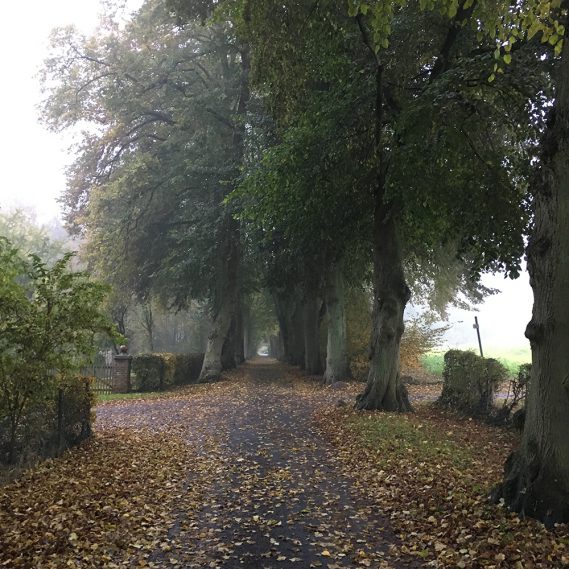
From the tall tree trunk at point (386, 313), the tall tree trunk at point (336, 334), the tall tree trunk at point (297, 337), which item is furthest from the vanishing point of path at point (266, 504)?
the tall tree trunk at point (297, 337)

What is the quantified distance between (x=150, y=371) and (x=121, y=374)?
3.73ft

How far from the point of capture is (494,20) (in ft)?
20.2

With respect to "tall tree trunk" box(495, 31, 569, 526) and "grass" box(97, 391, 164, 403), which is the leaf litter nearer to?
"tall tree trunk" box(495, 31, 569, 526)

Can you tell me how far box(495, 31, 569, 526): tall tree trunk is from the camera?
15.5 feet

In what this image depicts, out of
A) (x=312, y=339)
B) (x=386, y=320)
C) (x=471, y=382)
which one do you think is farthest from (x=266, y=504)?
(x=312, y=339)

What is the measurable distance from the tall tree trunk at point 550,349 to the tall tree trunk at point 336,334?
14.1 m

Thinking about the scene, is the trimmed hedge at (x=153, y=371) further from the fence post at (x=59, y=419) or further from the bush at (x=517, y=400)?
the bush at (x=517, y=400)

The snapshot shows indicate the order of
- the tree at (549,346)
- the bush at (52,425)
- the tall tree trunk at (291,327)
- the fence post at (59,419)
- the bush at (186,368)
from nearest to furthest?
1. the tree at (549,346)
2. the bush at (52,425)
3. the fence post at (59,419)
4. the bush at (186,368)
5. the tall tree trunk at (291,327)

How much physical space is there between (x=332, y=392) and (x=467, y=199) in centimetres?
881

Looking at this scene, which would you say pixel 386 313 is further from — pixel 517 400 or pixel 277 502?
pixel 277 502

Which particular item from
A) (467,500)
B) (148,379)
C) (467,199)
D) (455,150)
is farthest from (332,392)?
(467,500)

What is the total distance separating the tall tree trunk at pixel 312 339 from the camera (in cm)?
2438

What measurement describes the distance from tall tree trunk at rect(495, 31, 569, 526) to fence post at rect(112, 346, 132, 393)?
55.8 ft

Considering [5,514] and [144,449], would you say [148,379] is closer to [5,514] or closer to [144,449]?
[144,449]
